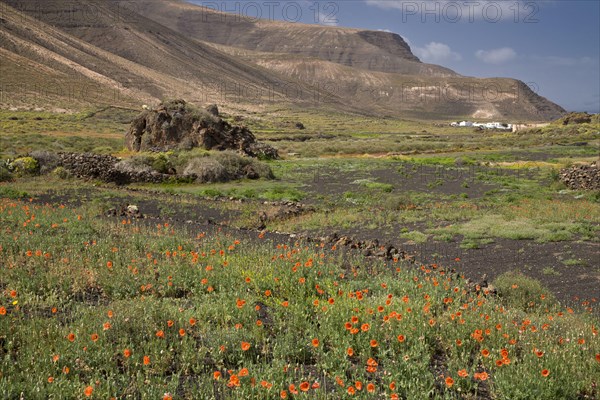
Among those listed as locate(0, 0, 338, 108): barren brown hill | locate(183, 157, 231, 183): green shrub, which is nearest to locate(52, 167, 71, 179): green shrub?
locate(183, 157, 231, 183): green shrub

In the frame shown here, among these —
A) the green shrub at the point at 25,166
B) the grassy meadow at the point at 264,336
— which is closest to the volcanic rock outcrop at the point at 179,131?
the green shrub at the point at 25,166

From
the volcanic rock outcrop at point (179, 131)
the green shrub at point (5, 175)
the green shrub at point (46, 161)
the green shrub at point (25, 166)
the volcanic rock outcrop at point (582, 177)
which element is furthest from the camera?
the volcanic rock outcrop at point (179, 131)

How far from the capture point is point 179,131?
117 feet

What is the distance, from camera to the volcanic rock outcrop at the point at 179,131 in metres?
35.1

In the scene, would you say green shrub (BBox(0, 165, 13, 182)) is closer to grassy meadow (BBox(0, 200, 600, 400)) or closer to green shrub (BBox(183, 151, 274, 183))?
green shrub (BBox(183, 151, 274, 183))

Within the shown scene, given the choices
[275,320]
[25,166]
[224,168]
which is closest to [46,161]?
[25,166]

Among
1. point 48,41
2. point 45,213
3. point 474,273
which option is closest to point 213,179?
point 45,213

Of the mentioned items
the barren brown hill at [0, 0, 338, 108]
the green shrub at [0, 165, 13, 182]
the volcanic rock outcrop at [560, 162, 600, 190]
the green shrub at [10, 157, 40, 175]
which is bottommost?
the green shrub at [0, 165, 13, 182]

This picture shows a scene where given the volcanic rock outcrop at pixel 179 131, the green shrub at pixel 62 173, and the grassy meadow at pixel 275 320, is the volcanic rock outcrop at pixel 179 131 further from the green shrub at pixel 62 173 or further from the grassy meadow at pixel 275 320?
the grassy meadow at pixel 275 320

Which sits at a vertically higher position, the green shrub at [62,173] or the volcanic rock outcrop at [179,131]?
the volcanic rock outcrop at [179,131]

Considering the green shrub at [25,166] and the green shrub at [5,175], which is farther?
the green shrub at [25,166]

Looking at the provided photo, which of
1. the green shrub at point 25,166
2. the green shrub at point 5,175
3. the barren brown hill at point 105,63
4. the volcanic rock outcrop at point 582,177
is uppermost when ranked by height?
→ the barren brown hill at point 105,63

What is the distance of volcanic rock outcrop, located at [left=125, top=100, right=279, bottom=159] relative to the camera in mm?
35125

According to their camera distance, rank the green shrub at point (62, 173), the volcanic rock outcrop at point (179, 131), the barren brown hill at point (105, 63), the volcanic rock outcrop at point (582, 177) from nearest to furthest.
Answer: the volcanic rock outcrop at point (582, 177) → the green shrub at point (62, 173) → the volcanic rock outcrop at point (179, 131) → the barren brown hill at point (105, 63)
